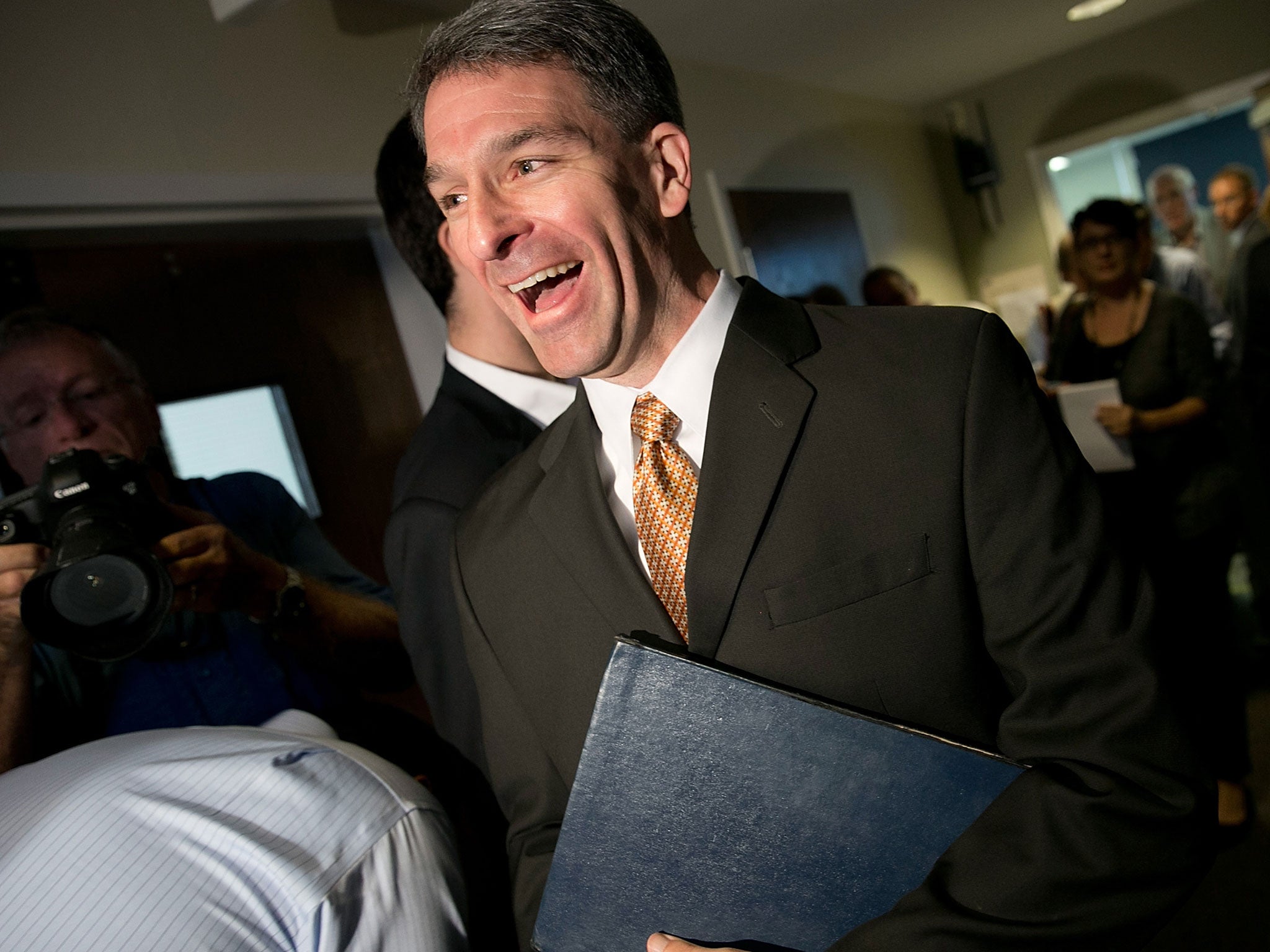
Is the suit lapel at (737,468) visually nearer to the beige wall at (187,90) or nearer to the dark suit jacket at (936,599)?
the dark suit jacket at (936,599)

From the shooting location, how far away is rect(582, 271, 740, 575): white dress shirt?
3.10 ft

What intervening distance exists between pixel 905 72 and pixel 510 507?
17.8 ft

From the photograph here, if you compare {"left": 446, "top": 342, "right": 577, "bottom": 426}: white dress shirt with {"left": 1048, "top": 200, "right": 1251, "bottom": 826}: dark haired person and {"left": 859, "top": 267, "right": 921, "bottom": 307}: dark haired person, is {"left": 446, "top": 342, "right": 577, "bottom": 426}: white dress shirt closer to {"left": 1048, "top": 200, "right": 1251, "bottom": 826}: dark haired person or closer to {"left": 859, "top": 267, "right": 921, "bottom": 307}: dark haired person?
{"left": 1048, "top": 200, "right": 1251, "bottom": 826}: dark haired person

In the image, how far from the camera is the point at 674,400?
Answer: 947mm

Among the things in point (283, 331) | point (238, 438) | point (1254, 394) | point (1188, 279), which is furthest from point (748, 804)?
point (1188, 279)

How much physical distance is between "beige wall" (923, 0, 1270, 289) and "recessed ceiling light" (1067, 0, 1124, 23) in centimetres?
95

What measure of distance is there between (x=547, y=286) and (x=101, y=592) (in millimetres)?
582

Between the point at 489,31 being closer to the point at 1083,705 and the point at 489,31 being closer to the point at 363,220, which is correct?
the point at 1083,705

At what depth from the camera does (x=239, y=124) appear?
214 cm

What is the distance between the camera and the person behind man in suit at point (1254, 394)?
289 cm

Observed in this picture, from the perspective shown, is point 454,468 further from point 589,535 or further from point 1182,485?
point 1182,485

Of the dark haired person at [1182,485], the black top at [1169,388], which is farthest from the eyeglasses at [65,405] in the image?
the black top at [1169,388]

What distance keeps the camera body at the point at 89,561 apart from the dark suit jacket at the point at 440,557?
0.33m

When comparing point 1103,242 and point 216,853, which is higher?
point 1103,242
